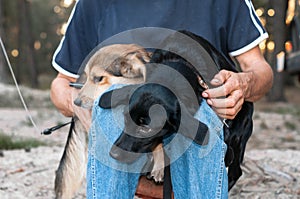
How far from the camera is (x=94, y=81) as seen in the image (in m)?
2.28

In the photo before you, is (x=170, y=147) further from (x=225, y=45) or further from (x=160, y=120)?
(x=225, y=45)

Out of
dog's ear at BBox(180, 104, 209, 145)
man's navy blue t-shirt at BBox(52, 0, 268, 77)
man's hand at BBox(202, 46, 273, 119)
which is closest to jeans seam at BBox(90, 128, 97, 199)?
dog's ear at BBox(180, 104, 209, 145)

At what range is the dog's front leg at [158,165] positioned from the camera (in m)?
1.95

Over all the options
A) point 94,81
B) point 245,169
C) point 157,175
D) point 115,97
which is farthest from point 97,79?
point 245,169

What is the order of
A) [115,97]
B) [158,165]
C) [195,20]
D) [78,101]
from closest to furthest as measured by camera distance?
1. [115,97]
2. [158,165]
3. [78,101]
4. [195,20]

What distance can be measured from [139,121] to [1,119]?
281 inches

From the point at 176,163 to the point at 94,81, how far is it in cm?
59

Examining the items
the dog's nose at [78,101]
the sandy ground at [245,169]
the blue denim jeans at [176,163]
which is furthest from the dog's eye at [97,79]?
the sandy ground at [245,169]

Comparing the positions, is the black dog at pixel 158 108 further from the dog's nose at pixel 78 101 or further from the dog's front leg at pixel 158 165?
the dog's nose at pixel 78 101

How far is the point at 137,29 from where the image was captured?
7.67ft

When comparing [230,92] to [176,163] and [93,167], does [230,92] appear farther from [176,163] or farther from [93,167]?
[93,167]

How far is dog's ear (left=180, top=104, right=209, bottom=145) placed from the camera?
5.87ft

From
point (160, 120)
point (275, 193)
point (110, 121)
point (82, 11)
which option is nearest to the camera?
point (160, 120)

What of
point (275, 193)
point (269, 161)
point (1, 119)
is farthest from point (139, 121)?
point (1, 119)
